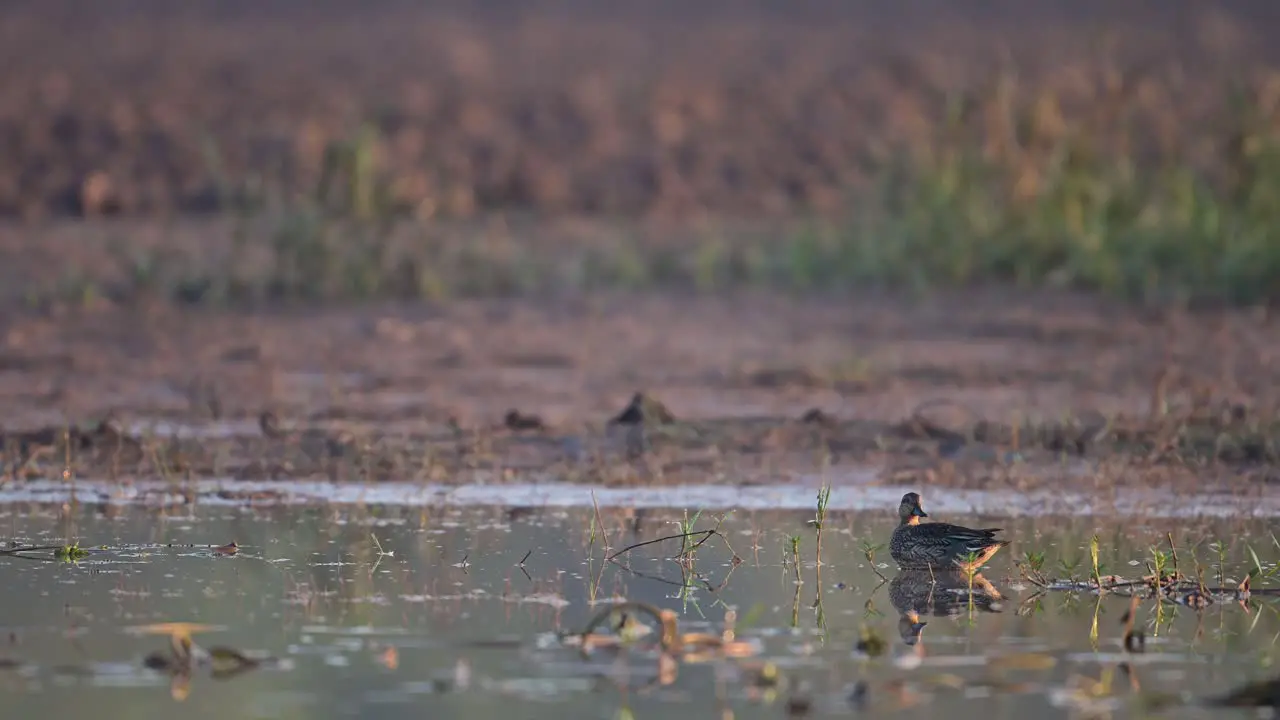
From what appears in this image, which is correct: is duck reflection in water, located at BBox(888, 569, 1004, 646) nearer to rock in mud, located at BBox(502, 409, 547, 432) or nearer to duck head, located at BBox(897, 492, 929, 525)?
duck head, located at BBox(897, 492, 929, 525)

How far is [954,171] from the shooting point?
48.0ft

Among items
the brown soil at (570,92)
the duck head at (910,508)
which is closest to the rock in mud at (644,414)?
the duck head at (910,508)

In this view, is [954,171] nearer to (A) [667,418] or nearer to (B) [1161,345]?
(B) [1161,345]

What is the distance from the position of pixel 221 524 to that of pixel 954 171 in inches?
313

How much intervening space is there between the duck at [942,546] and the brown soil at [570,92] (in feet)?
23.4

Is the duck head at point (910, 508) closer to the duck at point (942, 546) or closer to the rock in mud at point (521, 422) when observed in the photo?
the duck at point (942, 546)

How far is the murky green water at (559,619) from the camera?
5.28 metres

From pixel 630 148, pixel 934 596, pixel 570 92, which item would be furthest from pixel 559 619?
pixel 570 92

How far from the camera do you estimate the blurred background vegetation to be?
46.9ft

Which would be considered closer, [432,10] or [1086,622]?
[1086,622]

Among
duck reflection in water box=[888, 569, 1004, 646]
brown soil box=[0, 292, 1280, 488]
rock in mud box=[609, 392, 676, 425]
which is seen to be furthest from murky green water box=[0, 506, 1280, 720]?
rock in mud box=[609, 392, 676, 425]

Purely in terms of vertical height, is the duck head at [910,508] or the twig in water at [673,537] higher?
the duck head at [910,508]

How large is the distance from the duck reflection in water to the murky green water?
0.07 feet

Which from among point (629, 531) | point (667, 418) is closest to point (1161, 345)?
point (667, 418)
